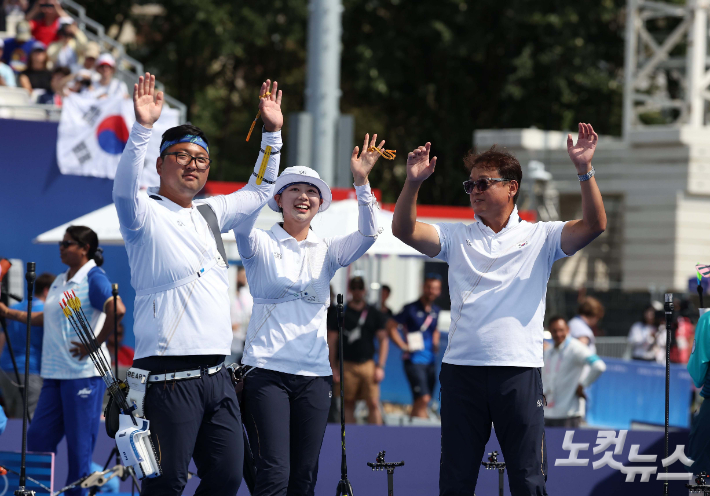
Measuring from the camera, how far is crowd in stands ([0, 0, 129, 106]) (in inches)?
544

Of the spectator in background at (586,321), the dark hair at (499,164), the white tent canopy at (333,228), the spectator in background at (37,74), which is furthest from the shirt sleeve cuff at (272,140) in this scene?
the spectator in background at (37,74)

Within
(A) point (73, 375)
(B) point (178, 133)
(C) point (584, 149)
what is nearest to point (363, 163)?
(B) point (178, 133)

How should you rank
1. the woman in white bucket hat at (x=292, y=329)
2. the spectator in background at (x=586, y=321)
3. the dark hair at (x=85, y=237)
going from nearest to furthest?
1. the woman in white bucket hat at (x=292, y=329)
2. the dark hair at (x=85, y=237)
3. the spectator in background at (x=586, y=321)

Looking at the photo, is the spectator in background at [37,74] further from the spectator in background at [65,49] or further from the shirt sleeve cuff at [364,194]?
the shirt sleeve cuff at [364,194]

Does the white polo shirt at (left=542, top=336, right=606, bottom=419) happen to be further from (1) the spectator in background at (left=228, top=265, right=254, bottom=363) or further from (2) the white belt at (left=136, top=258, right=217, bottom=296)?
(1) the spectator in background at (left=228, top=265, right=254, bottom=363)

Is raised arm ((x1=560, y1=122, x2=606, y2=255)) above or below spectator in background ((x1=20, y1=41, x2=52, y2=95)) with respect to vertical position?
below

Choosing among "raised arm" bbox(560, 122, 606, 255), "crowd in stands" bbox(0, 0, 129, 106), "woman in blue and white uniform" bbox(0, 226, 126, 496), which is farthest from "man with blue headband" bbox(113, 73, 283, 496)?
"crowd in stands" bbox(0, 0, 129, 106)

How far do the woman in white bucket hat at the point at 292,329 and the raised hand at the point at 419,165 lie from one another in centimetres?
32

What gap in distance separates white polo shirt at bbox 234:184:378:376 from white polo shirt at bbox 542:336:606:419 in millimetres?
4193

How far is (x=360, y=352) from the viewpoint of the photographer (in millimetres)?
10625

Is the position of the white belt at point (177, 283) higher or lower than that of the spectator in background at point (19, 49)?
lower

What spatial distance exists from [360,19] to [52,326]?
66.0 ft

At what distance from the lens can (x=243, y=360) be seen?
5.10 metres

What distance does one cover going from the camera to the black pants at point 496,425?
4.58 m
